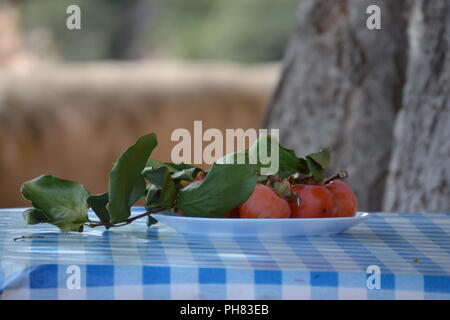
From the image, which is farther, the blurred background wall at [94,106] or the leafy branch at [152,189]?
the blurred background wall at [94,106]

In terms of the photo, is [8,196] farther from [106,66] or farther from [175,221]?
[175,221]

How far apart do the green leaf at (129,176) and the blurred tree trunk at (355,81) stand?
1485 mm

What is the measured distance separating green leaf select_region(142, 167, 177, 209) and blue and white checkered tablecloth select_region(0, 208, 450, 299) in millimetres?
75

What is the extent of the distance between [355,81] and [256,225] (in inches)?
57.8

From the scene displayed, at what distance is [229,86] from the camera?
332 cm

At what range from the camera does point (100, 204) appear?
844mm

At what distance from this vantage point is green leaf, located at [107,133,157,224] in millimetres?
804

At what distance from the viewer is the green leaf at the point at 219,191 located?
82 centimetres
